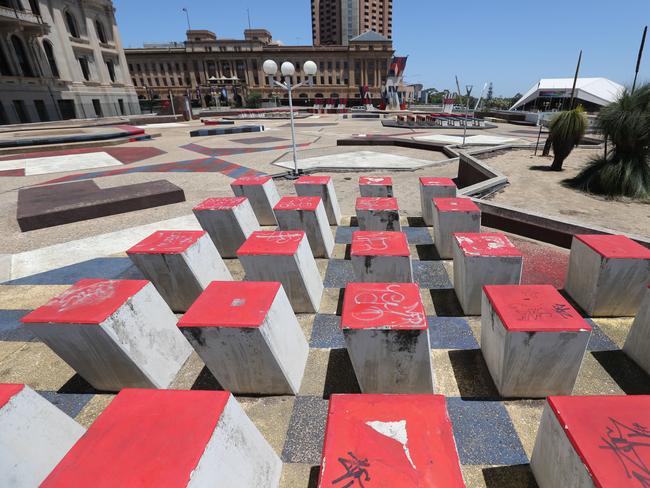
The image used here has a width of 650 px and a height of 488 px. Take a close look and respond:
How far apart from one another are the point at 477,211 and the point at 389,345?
4.03 metres

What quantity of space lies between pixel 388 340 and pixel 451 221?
3.76 metres

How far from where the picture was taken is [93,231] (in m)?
8.53

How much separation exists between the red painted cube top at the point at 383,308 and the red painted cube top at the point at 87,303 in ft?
8.41

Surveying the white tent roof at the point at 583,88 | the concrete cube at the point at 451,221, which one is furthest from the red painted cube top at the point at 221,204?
the white tent roof at the point at 583,88

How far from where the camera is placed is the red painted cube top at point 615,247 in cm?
430

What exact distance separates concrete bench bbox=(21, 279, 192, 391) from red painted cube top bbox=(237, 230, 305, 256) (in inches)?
55.7

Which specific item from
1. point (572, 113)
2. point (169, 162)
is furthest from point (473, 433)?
point (169, 162)

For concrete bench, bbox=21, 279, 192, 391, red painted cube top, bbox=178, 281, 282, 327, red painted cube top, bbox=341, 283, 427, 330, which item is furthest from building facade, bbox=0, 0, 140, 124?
red painted cube top, bbox=341, 283, 427, 330

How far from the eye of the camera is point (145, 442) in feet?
6.84

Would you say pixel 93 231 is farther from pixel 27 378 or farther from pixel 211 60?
pixel 211 60

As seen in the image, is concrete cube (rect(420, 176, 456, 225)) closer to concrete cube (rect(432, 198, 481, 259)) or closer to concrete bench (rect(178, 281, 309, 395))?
concrete cube (rect(432, 198, 481, 259))

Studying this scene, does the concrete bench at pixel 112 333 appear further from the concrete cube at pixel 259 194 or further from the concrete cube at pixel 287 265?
the concrete cube at pixel 259 194

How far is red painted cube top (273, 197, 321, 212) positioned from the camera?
6398 millimetres

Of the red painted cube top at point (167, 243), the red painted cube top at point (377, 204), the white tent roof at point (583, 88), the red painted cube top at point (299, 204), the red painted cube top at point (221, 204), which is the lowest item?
the red painted cube top at point (377, 204)
